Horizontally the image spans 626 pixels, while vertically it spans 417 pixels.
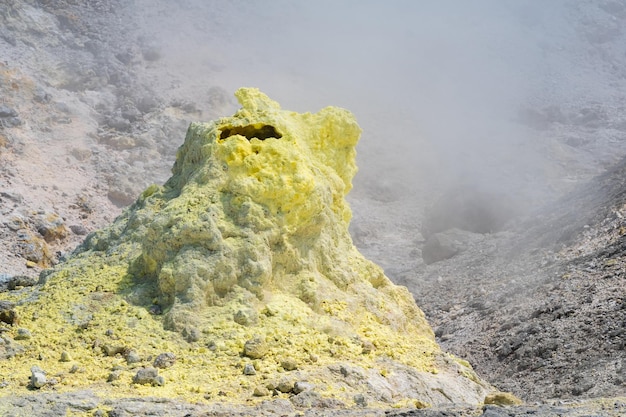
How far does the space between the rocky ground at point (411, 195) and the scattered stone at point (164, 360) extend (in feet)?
2.24

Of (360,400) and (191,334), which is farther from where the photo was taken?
(191,334)

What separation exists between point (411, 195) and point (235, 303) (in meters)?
20.1

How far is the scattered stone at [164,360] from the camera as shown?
18.5 feet

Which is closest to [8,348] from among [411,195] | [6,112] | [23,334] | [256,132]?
[23,334]

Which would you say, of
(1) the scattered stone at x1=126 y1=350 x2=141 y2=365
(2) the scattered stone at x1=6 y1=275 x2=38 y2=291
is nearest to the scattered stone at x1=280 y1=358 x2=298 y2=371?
(1) the scattered stone at x1=126 y1=350 x2=141 y2=365

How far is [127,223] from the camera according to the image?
7.61m

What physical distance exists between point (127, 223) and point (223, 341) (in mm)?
2098

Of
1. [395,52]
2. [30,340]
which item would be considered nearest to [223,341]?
[30,340]

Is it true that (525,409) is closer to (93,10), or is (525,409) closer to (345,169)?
(345,169)

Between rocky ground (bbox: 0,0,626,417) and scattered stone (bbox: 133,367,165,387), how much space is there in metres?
0.37

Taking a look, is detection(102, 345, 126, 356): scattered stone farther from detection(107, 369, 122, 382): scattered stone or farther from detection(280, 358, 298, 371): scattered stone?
detection(280, 358, 298, 371): scattered stone

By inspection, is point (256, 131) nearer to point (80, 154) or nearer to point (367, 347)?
point (367, 347)

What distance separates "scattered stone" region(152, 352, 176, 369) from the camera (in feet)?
18.5

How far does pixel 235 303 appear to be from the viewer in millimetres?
6391
